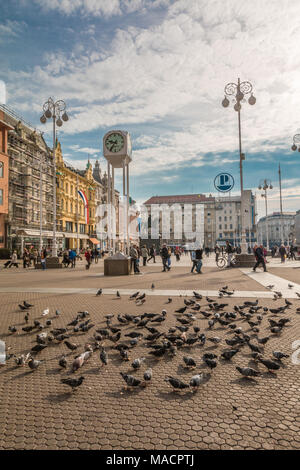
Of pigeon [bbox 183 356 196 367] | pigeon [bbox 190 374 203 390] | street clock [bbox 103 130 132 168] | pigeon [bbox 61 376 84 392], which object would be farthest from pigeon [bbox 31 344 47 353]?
street clock [bbox 103 130 132 168]

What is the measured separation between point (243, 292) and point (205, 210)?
331ft

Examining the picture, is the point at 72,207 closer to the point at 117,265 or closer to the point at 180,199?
the point at 117,265

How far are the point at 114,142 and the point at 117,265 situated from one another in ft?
23.5

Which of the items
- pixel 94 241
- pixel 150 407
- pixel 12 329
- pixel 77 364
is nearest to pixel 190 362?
pixel 150 407

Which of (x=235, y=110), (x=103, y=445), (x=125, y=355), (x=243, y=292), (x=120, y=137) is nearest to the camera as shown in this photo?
(x=103, y=445)

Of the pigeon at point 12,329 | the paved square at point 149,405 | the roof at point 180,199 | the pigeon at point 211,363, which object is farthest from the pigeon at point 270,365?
the roof at point 180,199

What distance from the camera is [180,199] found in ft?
366

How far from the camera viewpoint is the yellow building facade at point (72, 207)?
2023 inches

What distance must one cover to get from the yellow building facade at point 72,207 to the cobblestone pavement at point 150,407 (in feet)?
139

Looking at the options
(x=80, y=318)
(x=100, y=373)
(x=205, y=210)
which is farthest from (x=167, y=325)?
(x=205, y=210)

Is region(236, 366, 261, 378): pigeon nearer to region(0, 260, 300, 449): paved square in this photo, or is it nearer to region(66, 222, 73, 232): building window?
region(0, 260, 300, 449): paved square

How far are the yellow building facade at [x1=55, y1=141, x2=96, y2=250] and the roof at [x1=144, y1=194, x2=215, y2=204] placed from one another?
158ft

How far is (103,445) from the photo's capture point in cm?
262

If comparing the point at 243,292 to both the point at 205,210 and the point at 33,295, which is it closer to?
the point at 33,295
